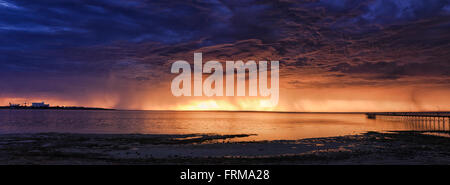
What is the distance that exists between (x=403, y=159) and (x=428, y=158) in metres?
2.17
